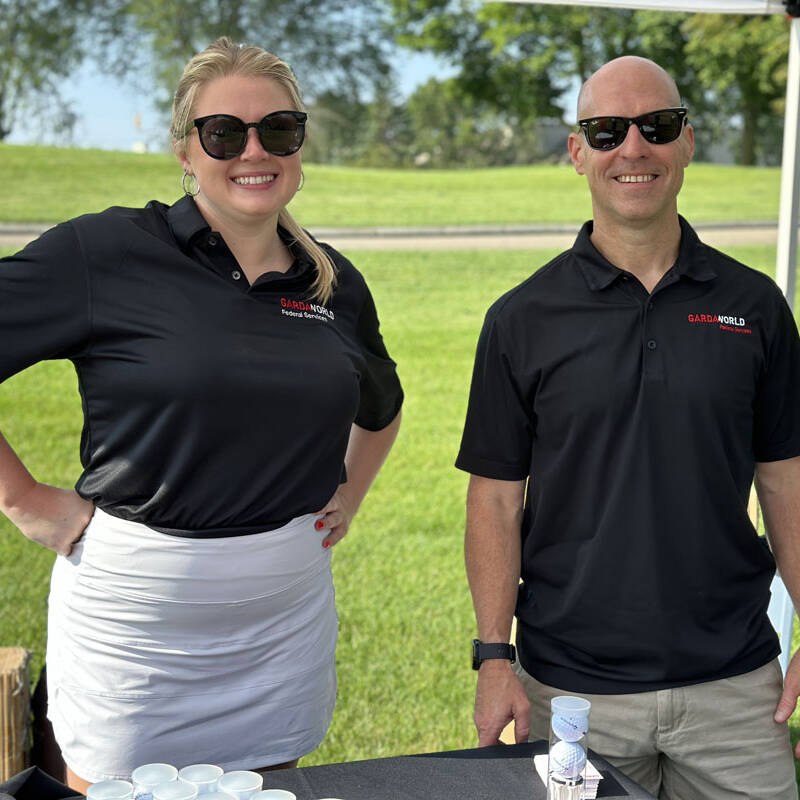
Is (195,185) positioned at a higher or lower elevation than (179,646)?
higher

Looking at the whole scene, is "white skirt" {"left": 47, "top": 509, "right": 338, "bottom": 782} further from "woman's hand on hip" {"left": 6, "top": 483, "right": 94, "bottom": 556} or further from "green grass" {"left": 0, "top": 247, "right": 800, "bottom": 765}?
"green grass" {"left": 0, "top": 247, "right": 800, "bottom": 765}

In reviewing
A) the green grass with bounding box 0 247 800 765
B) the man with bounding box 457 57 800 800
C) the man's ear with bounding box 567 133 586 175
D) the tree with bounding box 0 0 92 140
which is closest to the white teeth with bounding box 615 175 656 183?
the man with bounding box 457 57 800 800

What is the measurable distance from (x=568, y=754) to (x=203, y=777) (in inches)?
20.2

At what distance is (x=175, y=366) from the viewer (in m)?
1.84

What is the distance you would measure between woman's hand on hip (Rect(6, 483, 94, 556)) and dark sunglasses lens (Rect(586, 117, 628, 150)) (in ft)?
3.73

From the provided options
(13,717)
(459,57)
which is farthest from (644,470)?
(459,57)

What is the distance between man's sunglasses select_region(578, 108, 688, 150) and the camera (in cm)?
197

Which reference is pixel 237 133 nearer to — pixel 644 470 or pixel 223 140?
pixel 223 140

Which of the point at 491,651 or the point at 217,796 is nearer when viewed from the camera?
the point at 217,796

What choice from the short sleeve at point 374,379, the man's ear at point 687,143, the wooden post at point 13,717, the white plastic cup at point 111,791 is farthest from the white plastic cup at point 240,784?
the wooden post at point 13,717

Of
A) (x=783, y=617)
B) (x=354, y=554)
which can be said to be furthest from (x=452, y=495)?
(x=783, y=617)

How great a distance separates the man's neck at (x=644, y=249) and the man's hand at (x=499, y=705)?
0.75 meters

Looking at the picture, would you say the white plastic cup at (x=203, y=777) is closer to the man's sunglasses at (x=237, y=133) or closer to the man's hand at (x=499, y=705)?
the man's hand at (x=499, y=705)

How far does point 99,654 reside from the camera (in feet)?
6.36
